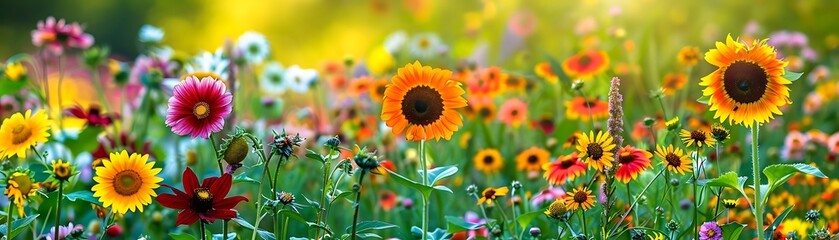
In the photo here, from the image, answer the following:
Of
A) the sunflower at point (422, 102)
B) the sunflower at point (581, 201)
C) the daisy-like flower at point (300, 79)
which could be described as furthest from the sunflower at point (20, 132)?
the daisy-like flower at point (300, 79)

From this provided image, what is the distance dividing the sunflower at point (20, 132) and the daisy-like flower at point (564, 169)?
0.64m

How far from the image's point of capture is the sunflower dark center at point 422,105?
112 centimetres

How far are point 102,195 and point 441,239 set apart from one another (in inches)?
16.5

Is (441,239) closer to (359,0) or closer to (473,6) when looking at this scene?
(473,6)

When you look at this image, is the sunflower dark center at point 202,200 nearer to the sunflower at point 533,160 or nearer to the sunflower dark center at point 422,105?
the sunflower dark center at point 422,105

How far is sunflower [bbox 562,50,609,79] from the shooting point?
85.5 inches

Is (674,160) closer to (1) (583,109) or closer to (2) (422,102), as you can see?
(2) (422,102)

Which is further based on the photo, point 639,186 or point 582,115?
point 582,115

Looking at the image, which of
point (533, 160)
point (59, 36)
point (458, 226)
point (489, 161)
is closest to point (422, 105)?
point (458, 226)

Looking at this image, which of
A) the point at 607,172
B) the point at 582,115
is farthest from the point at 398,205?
the point at 607,172

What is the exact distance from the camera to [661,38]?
3.69m

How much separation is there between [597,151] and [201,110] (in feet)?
1.49

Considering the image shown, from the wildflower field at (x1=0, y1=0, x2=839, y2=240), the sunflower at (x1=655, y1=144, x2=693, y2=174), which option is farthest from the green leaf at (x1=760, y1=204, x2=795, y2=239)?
the sunflower at (x1=655, y1=144, x2=693, y2=174)

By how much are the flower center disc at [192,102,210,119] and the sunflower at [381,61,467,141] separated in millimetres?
201
